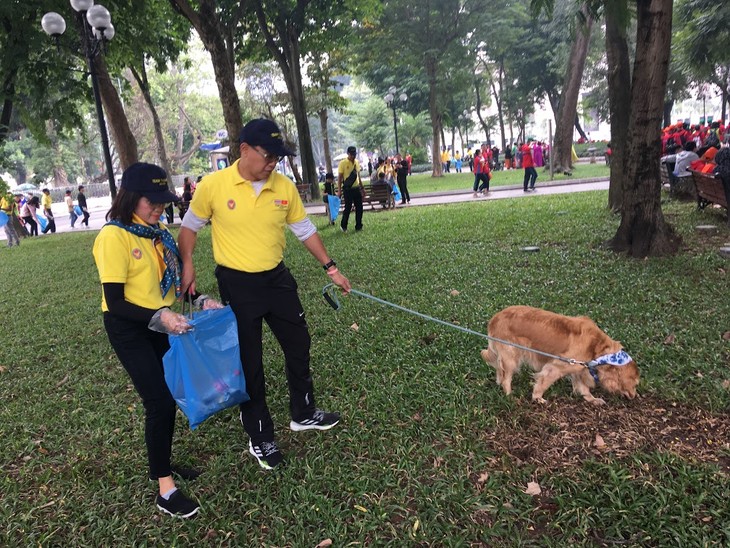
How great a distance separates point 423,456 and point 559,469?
0.77m

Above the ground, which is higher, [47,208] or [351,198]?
[47,208]

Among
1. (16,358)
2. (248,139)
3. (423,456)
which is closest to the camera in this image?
(248,139)

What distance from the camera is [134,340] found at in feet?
8.80

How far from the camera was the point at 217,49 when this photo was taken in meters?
10.3

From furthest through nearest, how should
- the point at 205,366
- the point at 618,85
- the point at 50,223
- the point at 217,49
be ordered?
the point at 50,223 < the point at 217,49 < the point at 618,85 < the point at 205,366

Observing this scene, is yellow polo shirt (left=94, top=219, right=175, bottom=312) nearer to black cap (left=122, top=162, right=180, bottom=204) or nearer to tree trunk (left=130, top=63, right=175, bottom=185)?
black cap (left=122, top=162, right=180, bottom=204)

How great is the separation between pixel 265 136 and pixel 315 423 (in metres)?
1.92

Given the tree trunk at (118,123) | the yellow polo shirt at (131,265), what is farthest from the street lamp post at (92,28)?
the yellow polo shirt at (131,265)

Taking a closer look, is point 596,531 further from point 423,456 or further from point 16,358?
point 16,358

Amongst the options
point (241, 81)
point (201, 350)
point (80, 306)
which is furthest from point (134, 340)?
point (241, 81)

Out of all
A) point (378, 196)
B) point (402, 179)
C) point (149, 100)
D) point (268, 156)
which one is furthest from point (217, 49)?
point (149, 100)

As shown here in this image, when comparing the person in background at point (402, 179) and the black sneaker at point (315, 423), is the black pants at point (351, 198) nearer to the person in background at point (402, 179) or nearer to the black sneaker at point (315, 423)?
the person in background at point (402, 179)

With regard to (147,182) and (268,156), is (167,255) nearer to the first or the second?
(147,182)

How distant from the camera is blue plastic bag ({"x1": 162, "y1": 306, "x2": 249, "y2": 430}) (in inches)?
106
